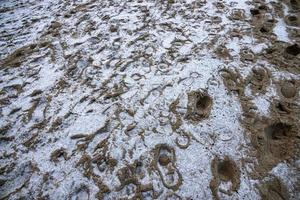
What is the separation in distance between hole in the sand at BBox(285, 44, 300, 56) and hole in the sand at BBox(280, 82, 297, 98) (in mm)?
508

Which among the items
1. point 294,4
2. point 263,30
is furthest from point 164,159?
point 294,4

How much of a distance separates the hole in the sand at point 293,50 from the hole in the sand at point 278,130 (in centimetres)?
103

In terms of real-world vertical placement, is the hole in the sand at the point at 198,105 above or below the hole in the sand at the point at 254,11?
below

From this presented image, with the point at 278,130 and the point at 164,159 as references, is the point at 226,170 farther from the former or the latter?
the point at 278,130

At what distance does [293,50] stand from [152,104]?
5.44 ft

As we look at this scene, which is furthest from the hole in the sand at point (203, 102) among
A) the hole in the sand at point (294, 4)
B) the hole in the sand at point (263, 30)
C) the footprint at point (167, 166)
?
the hole in the sand at point (294, 4)

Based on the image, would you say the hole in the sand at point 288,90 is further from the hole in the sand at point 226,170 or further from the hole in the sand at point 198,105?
the hole in the sand at point 226,170

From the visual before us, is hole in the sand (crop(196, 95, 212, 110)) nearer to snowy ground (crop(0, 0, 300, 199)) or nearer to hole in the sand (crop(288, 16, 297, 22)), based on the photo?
snowy ground (crop(0, 0, 300, 199))

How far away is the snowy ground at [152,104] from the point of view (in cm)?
189

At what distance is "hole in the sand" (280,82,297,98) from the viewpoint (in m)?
2.27

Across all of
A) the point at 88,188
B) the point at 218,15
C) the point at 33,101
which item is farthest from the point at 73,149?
the point at 218,15

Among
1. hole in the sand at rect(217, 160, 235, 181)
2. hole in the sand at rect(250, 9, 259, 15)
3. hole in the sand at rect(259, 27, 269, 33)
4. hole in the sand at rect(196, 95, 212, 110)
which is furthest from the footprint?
hole in the sand at rect(250, 9, 259, 15)

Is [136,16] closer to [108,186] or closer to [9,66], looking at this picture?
[9,66]

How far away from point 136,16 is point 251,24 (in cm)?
160
